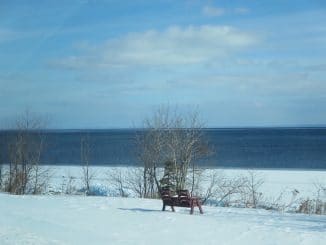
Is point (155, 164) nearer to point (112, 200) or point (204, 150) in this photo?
point (204, 150)

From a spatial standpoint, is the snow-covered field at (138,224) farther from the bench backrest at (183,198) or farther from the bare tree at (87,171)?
the bare tree at (87,171)

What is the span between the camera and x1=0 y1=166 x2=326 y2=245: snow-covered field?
10.8m

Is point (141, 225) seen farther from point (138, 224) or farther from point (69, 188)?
point (69, 188)

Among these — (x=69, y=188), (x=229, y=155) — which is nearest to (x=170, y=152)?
(x=69, y=188)

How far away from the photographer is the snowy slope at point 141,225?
35.5ft

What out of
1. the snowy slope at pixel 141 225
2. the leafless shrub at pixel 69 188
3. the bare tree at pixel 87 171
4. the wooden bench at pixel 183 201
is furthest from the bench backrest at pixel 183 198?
the bare tree at pixel 87 171

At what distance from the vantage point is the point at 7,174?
1092 inches

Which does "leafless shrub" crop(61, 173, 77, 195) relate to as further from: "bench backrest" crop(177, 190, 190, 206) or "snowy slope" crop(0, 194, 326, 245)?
"bench backrest" crop(177, 190, 190, 206)

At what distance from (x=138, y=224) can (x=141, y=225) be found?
154mm

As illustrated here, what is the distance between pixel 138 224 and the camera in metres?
12.7

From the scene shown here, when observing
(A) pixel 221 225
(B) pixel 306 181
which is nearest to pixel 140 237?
(A) pixel 221 225

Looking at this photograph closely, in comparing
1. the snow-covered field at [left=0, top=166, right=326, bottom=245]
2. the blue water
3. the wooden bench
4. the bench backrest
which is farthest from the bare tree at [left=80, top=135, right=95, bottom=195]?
the bench backrest

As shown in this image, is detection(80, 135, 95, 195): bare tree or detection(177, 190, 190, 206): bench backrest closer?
detection(177, 190, 190, 206): bench backrest

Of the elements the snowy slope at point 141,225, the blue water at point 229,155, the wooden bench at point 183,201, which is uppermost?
the blue water at point 229,155
